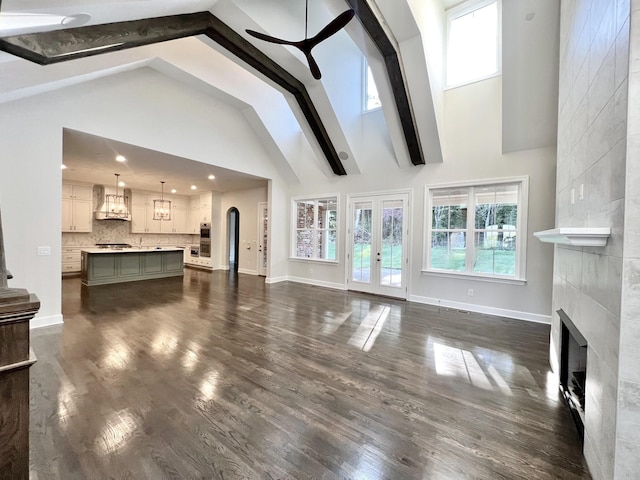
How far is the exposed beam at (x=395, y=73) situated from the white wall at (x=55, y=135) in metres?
3.56

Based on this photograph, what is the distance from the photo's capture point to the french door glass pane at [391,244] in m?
5.86

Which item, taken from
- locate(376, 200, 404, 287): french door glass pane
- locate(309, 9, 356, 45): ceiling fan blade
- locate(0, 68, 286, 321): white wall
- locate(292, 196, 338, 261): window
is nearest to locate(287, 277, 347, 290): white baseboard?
locate(292, 196, 338, 261): window

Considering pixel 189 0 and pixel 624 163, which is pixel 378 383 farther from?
pixel 189 0

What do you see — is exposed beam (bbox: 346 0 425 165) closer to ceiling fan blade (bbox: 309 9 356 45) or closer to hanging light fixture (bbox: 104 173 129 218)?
ceiling fan blade (bbox: 309 9 356 45)

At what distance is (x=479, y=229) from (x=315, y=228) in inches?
153

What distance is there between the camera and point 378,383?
100 inches

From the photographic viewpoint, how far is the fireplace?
6.46 feet

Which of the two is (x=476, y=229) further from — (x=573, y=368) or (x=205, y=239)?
(x=205, y=239)

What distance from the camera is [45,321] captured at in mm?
3805

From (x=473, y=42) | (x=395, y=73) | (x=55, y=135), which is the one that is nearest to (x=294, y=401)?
(x=395, y=73)

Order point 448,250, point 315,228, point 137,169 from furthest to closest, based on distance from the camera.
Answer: point 315,228 → point 137,169 → point 448,250

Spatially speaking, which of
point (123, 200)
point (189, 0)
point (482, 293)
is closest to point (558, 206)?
point (482, 293)

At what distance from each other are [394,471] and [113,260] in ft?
25.6

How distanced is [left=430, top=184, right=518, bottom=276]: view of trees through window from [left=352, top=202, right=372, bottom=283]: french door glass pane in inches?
55.9
